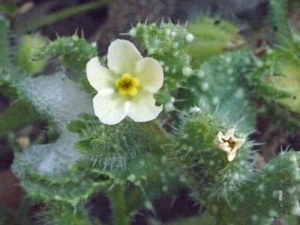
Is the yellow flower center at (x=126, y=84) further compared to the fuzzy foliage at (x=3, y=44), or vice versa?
the fuzzy foliage at (x=3, y=44)

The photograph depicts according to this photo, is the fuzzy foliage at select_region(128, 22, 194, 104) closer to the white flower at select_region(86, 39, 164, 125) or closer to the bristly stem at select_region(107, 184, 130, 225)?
the white flower at select_region(86, 39, 164, 125)

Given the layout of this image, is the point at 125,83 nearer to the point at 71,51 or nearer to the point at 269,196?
the point at 71,51

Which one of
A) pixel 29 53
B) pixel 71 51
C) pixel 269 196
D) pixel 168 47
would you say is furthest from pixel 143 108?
pixel 29 53

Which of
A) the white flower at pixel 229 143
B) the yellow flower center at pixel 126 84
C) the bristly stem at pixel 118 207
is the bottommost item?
the bristly stem at pixel 118 207

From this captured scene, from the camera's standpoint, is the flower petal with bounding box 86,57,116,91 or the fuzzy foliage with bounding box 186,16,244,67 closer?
the flower petal with bounding box 86,57,116,91

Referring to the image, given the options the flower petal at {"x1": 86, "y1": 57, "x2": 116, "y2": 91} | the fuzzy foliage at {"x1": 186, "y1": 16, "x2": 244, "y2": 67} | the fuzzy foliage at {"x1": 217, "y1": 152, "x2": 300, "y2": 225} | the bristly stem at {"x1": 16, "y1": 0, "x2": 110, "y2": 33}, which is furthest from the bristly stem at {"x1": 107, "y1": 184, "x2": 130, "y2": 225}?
the bristly stem at {"x1": 16, "y1": 0, "x2": 110, "y2": 33}

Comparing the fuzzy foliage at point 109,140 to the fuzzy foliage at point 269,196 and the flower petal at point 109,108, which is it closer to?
the flower petal at point 109,108

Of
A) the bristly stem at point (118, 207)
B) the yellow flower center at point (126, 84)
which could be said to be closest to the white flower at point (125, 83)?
the yellow flower center at point (126, 84)
